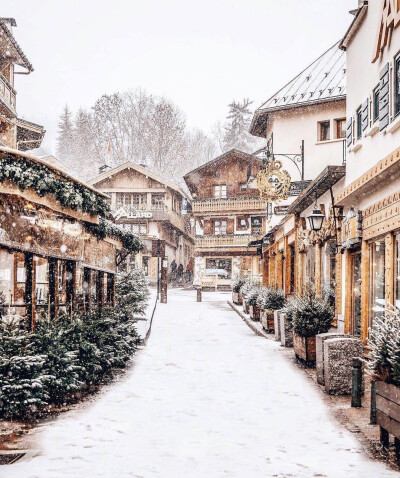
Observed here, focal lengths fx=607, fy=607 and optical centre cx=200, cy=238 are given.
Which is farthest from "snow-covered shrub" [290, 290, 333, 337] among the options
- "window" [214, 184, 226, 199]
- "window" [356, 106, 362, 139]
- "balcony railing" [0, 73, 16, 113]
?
"window" [214, 184, 226, 199]

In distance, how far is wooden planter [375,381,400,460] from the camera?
5672 mm

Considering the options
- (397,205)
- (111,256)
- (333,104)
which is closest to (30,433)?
(397,205)

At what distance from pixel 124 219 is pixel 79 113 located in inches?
1450

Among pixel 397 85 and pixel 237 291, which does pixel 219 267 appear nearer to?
pixel 237 291

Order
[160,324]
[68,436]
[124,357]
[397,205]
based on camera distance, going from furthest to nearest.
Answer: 1. [160,324]
2. [124,357]
3. [397,205]
4. [68,436]

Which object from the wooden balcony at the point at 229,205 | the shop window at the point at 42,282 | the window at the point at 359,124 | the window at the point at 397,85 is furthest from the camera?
the wooden balcony at the point at 229,205

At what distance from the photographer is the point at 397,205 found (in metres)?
10.2

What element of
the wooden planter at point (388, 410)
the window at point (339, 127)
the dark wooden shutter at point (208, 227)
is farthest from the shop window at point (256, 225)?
the wooden planter at point (388, 410)

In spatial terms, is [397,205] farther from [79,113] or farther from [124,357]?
[79,113]

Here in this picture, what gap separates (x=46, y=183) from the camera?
8.16 m

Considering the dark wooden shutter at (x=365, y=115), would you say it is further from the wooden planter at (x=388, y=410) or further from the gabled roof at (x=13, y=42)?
the gabled roof at (x=13, y=42)

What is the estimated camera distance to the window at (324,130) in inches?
906

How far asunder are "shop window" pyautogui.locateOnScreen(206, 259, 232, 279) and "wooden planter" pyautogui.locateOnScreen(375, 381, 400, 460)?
4041 cm

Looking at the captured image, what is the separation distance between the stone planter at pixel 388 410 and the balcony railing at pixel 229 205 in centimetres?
3947
